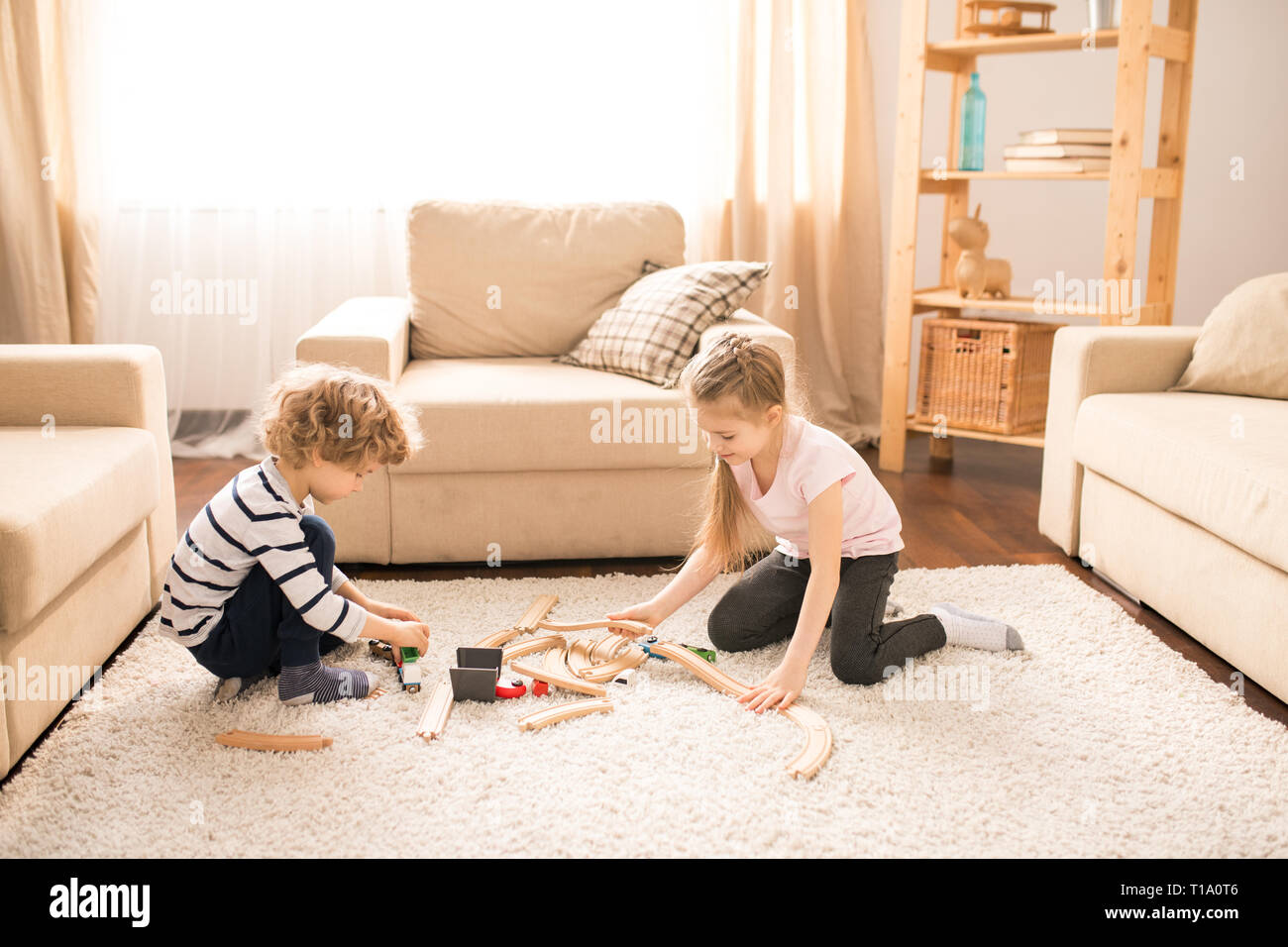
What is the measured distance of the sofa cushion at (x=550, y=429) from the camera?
2568 mm

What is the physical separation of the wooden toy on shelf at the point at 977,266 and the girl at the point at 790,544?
5.36 feet

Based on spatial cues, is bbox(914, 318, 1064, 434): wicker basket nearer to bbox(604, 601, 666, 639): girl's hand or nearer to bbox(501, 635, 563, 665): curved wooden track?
bbox(604, 601, 666, 639): girl's hand

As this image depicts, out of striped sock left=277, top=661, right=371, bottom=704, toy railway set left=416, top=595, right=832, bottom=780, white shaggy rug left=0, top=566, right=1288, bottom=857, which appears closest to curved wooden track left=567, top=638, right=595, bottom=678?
toy railway set left=416, top=595, right=832, bottom=780

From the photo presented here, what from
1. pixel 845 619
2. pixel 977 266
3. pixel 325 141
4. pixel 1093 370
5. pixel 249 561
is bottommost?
pixel 845 619

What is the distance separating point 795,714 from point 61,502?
123 centimetres

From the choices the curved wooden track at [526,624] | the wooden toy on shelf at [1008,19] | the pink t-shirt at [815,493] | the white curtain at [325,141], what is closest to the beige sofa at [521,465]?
the curved wooden track at [526,624]

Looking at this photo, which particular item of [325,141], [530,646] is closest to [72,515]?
[530,646]

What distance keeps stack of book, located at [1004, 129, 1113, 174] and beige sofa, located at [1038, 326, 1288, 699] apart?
0.77 m

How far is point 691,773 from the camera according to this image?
66.9 inches

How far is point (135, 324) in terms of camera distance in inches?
154

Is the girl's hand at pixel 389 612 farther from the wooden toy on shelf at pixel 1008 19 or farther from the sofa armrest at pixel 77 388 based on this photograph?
the wooden toy on shelf at pixel 1008 19

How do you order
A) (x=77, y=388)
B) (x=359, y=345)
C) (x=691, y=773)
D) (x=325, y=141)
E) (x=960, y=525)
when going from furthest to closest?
(x=325, y=141) → (x=960, y=525) → (x=359, y=345) → (x=77, y=388) → (x=691, y=773)

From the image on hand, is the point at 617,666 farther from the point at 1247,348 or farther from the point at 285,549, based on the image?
the point at 1247,348
